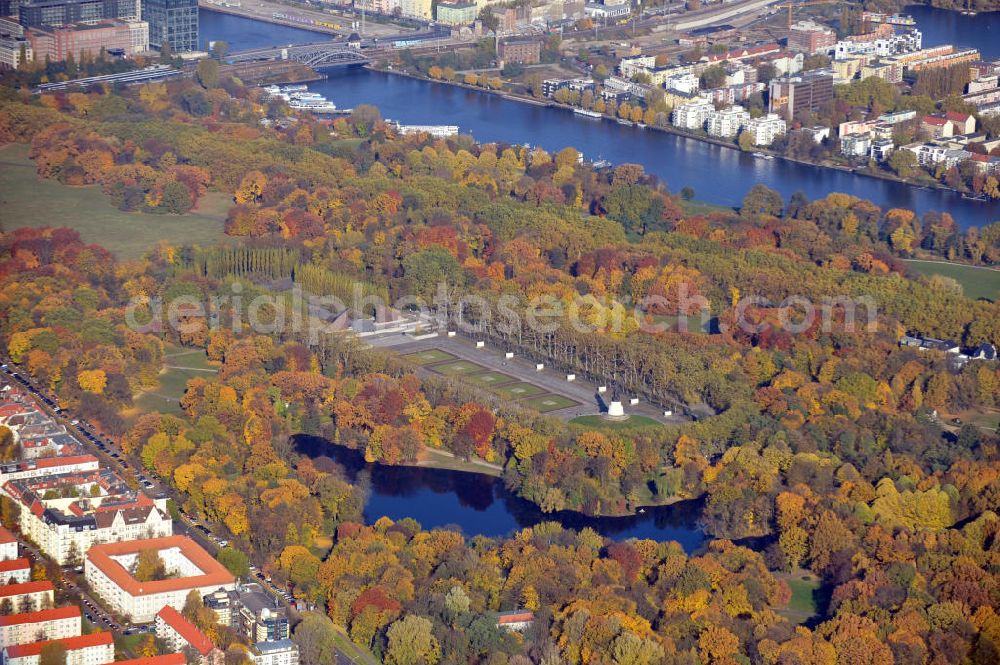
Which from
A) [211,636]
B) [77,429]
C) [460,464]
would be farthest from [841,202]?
[211,636]

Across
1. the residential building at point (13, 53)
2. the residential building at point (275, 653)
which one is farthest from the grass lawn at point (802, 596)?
the residential building at point (13, 53)

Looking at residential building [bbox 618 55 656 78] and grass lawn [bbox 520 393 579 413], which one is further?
residential building [bbox 618 55 656 78]

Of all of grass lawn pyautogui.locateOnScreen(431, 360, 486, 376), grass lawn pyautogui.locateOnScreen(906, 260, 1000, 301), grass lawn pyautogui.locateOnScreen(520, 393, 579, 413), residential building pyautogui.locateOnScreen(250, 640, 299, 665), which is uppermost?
grass lawn pyautogui.locateOnScreen(906, 260, 1000, 301)

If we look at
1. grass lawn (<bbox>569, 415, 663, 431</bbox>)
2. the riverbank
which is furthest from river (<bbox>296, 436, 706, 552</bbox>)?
the riverbank

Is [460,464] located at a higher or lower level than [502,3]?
lower

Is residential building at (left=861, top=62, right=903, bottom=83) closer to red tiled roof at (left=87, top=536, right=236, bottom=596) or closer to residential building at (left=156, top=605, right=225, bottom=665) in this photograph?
red tiled roof at (left=87, top=536, right=236, bottom=596)

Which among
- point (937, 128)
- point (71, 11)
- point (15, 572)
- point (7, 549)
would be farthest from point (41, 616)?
point (71, 11)

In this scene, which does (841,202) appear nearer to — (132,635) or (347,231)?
(347,231)

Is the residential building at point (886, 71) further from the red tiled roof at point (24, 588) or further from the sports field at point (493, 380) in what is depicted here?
the red tiled roof at point (24, 588)
